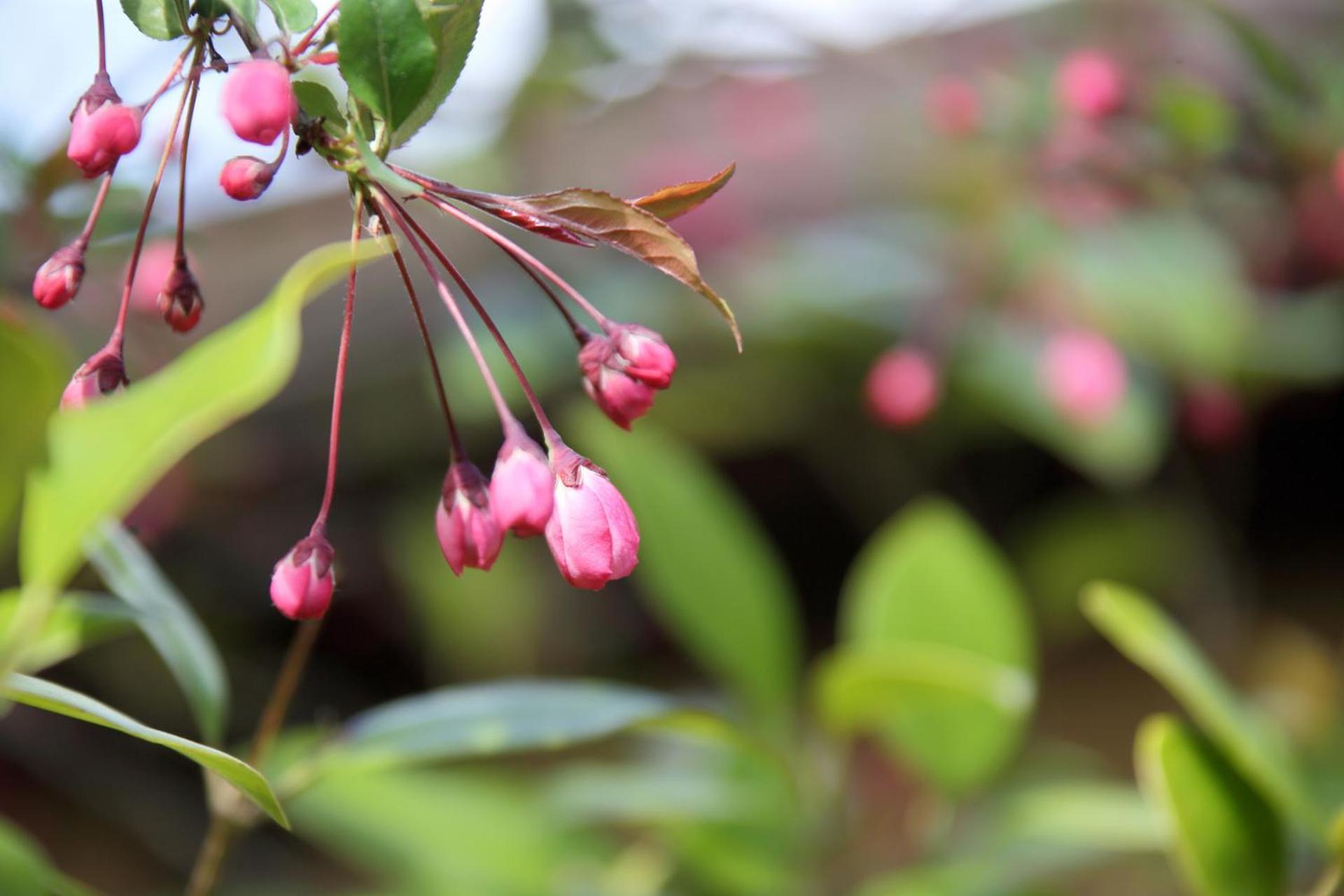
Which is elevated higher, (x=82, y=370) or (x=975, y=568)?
(x=82, y=370)

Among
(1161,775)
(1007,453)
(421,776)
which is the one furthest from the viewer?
(1007,453)

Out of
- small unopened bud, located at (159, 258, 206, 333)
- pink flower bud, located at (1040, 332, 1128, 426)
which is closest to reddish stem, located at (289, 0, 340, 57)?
small unopened bud, located at (159, 258, 206, 333)

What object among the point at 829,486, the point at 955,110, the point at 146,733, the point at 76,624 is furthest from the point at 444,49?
the point at 829,486

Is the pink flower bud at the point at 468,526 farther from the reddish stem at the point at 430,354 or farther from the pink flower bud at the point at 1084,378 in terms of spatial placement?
the pink flower bud at the point at 1084,378

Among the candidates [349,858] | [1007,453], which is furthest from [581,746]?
[1007,453]

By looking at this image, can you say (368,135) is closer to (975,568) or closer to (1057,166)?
(975,568)

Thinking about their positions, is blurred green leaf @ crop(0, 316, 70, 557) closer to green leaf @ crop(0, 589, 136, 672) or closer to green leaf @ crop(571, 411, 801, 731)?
green leaf @ crop(0, 589, 136, 672)
